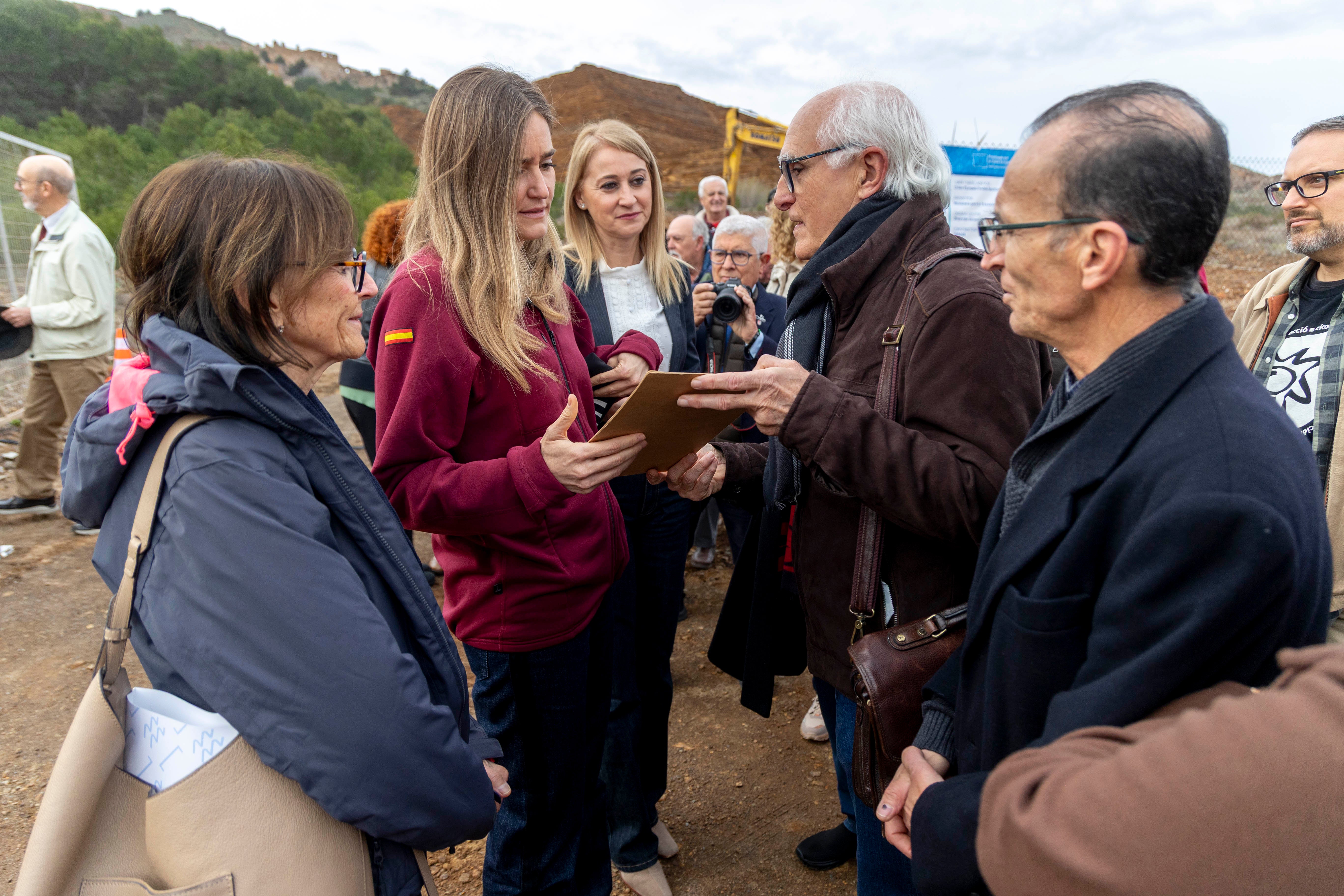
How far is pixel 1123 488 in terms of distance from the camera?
1.02 metres

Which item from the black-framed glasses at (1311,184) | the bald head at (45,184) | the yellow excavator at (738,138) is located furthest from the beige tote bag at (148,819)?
the yellow excavator at (738,138)

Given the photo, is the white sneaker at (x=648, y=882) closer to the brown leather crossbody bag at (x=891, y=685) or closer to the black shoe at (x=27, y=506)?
the brown leather crossbody bag at (x=891, y=685)

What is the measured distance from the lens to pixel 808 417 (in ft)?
5.43

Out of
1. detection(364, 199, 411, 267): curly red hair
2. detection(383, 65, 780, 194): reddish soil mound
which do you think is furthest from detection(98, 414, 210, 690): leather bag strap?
detection(383, 65, 780, 194): reddish soil mound

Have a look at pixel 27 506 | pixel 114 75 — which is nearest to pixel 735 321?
pixel 27 506

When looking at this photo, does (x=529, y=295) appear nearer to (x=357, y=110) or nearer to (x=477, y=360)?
(x=477, y=360)

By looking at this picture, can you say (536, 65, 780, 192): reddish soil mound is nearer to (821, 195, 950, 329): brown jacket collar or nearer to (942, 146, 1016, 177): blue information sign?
(942, 146, 1016, 177): blue information sign

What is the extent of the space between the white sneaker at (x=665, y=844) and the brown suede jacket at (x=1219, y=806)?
2.30 metres

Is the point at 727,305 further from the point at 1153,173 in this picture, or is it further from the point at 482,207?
the point at 1153,173

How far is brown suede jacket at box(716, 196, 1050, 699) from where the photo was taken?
161cm

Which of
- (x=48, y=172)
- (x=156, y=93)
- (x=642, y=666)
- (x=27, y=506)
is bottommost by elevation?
(x=27, y=506)

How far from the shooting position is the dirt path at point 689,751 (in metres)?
2.80

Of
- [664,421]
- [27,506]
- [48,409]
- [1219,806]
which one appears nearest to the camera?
[1219,806]

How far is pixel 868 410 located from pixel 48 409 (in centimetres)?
628
